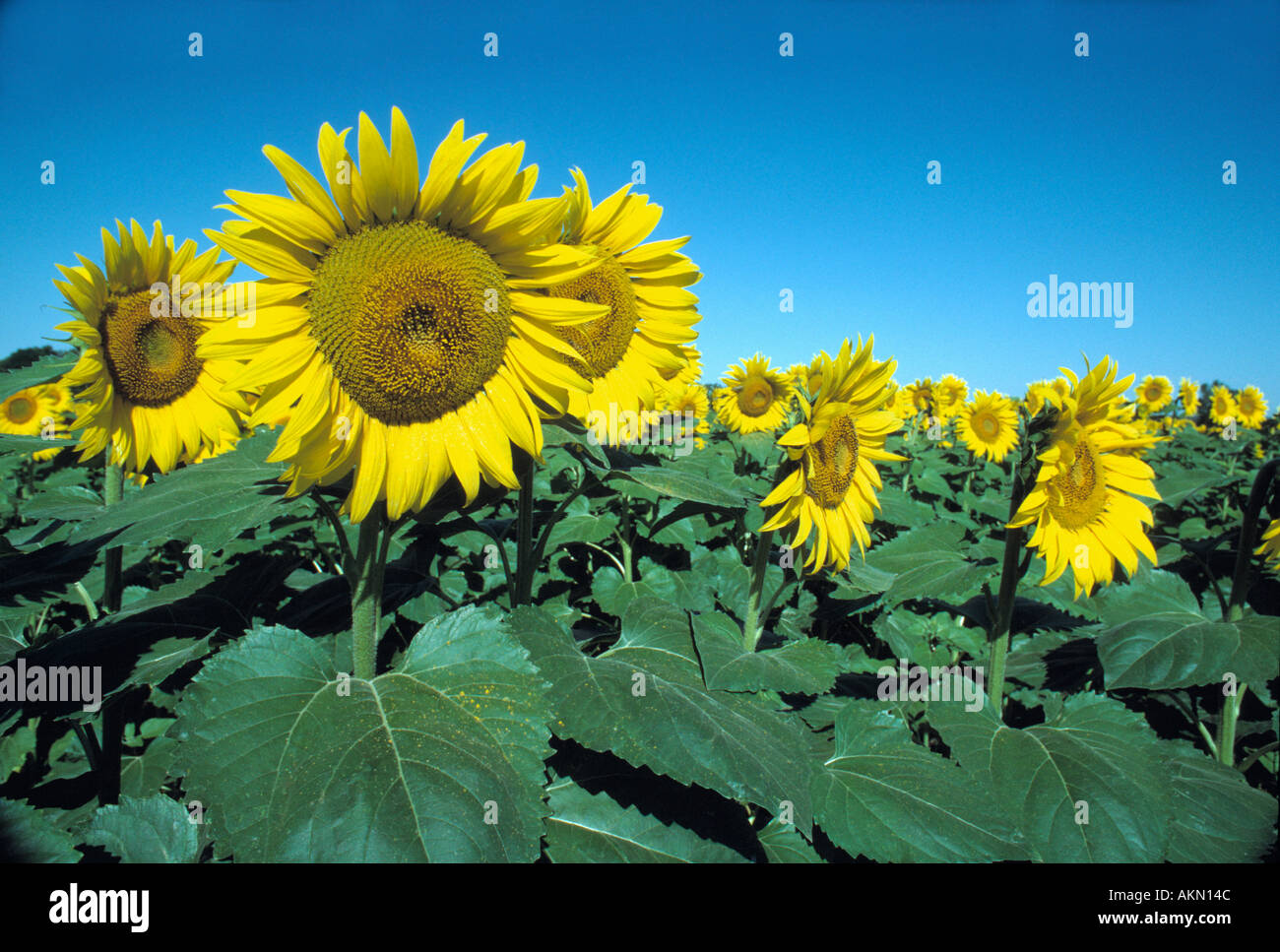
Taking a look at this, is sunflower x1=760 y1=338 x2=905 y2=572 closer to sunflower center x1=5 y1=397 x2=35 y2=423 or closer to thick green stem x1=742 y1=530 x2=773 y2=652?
thick green stem x1=742 y1=530 x2=773 y2=652

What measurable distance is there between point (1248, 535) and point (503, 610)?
142 inches

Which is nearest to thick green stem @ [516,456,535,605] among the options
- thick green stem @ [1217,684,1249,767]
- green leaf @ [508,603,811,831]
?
green leaf @ [508,603,811,831]

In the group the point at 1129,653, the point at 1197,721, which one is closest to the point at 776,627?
the point at 1129,653

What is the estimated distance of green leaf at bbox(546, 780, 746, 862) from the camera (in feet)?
6.78

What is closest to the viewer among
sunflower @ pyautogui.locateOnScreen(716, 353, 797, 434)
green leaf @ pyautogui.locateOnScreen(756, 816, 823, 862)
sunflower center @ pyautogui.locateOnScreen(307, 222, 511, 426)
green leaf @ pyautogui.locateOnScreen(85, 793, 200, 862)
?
sunflower center @ pyautogui.locateOnScreen(307, 222, 511, 426)

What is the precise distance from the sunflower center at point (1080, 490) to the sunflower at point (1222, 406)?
19994 mm

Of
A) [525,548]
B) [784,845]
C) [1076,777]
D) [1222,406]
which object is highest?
[1222,406]

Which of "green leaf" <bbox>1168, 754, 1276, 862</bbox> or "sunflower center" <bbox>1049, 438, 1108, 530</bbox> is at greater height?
"sunflower center" <bbox>1049, 438, 1108, 530</bbox>

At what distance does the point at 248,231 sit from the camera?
160 centimetres

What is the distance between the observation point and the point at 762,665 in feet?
8.21

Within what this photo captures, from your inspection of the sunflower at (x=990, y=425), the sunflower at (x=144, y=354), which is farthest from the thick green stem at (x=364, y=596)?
the sunflower at (x=990, y=425)

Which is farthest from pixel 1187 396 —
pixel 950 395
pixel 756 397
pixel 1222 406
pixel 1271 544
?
pixel 1271 544

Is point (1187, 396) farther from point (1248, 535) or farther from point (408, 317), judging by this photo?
point (408, 317)

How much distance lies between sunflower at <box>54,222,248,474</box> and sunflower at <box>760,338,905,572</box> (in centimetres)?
233
